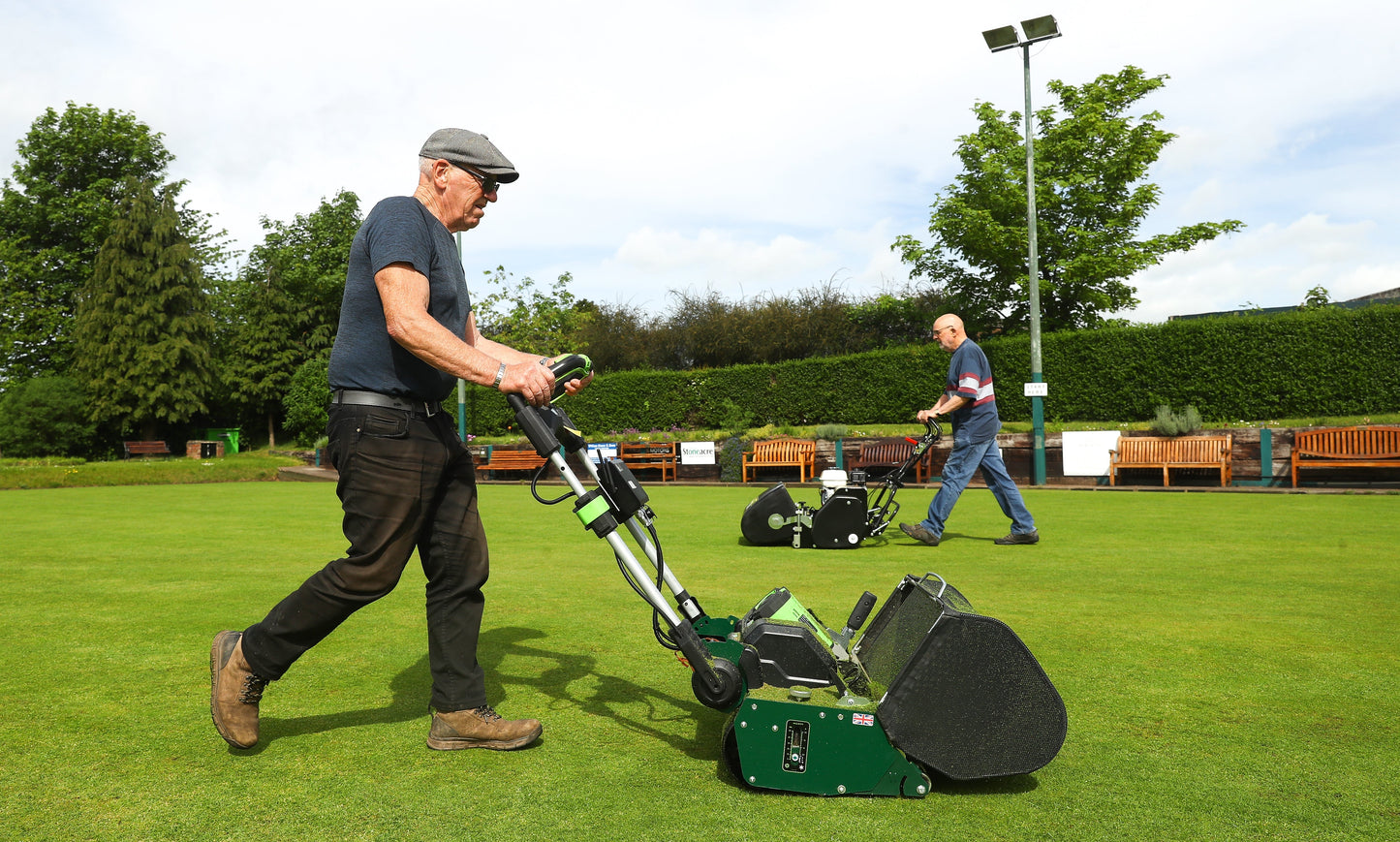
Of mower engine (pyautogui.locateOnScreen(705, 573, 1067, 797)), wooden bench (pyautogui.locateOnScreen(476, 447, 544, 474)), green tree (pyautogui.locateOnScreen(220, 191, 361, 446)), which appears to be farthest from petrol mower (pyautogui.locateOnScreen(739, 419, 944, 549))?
green tree (pyautogui.locateOnScreen(220, 191, 361, 446))

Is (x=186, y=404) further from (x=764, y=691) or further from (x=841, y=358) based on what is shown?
(x=764, y=691)

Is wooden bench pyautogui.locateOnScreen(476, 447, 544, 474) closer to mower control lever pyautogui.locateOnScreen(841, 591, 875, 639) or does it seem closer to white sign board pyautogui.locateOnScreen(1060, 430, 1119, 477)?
white sign board pyautogui.locateOnScreen(1060, 430, 1119, 477)

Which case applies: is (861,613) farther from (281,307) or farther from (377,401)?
(281,307)

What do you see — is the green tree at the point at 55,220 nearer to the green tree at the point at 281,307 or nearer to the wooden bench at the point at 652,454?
the green tree at the point at 281,307

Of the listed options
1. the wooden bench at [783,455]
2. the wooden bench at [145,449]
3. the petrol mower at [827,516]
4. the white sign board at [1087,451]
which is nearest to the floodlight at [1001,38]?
the white sign board at [1087,451]

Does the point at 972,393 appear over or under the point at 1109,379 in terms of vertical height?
under

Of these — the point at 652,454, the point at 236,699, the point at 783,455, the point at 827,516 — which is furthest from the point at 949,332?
the point at 652,454

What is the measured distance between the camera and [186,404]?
3766 cm

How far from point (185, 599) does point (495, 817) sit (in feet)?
13.9

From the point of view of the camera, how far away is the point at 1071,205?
85.6 ft

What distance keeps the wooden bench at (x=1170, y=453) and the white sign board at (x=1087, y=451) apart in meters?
0.14

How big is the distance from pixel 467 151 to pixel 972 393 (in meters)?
5.92

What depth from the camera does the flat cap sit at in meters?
A: 3.10

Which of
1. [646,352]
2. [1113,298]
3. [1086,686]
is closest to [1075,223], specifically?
[1113,298]
